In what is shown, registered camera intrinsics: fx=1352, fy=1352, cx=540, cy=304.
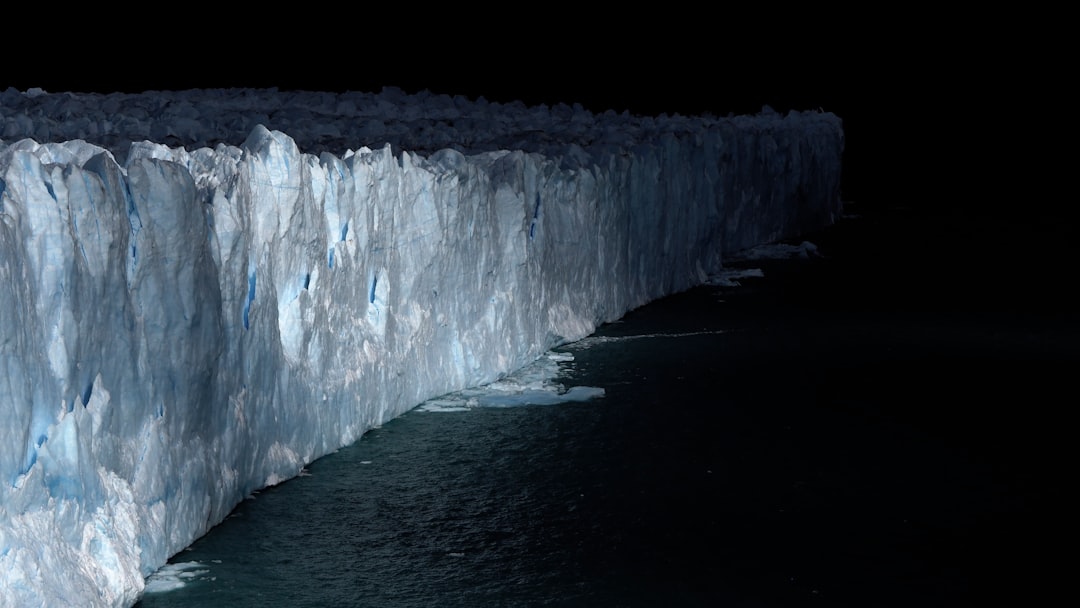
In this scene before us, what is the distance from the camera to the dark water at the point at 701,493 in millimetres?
3723

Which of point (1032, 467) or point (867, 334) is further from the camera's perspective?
point (867, 334)

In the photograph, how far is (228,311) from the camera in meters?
Answer: 4.08

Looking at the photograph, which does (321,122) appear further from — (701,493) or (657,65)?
(657,65)

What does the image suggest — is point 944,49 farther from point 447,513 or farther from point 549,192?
point 447,513

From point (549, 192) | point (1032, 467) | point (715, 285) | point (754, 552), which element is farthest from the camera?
point (715, 285)

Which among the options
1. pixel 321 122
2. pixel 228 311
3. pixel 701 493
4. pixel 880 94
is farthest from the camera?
pixel 880 94

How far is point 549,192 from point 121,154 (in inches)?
109

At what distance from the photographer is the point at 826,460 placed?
4.98m

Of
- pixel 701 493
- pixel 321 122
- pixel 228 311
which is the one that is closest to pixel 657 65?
pixel 321 122

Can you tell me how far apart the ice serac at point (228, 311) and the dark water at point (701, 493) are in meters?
0.20

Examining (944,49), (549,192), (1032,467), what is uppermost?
(944,49)

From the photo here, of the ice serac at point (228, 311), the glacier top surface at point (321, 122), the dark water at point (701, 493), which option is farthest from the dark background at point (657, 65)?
the ice serac at point (228, 311)

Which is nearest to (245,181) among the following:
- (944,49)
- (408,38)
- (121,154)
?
(121,154)

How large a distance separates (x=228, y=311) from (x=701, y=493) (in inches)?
66.2
